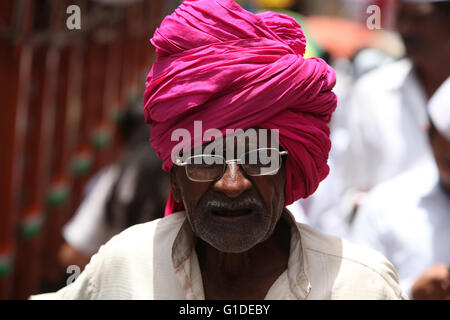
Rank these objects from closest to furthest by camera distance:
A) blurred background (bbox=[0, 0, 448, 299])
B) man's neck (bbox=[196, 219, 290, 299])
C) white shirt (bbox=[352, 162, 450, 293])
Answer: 1. man's neck (bbox=[196, 219, 290, 299])
2. white shirt (bbox=[352, 162, 450, 293])
3. blurred background (bbox=[0, 0, 448, 299])

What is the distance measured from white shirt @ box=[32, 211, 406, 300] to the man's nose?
0.27m

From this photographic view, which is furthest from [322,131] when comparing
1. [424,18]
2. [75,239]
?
[424,18]

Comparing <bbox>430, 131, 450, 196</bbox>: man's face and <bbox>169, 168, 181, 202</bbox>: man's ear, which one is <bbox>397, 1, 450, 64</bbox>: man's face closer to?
<bbox>430, 131, 450, 196</bbox>: man's face

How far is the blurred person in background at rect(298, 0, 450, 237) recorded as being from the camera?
452cm

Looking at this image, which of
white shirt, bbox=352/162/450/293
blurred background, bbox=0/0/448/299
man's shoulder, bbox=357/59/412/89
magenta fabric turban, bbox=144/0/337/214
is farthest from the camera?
man's shoulder, bbox=357/59/412/89

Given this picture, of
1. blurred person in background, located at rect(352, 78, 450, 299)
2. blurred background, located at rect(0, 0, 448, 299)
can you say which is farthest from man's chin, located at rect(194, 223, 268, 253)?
blurred person in background, located at rect(352, 78, 450, 299)

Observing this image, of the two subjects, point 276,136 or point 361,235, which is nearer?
point 276,136

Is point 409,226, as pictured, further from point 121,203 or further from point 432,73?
point 432,73

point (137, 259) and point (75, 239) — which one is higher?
point (137, 259)

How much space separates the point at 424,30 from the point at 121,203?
1.98m

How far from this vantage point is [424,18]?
4574mm

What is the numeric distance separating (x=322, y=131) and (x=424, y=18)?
8.20ft

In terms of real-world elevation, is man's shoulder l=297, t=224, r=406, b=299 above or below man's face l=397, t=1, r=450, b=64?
below
